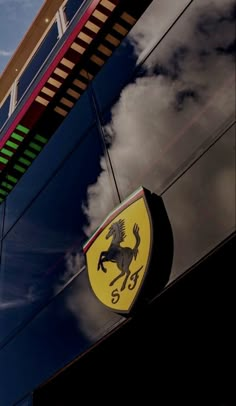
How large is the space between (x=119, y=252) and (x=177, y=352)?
115 centimetres

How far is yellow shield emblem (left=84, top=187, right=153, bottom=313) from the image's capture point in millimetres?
3484

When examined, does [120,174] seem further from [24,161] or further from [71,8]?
[71,8]

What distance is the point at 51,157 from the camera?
7.00 meters

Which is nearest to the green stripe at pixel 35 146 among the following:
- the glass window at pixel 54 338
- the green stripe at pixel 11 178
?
the green stripe at pixel 11 178

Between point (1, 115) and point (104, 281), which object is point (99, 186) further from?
point (1, 115)

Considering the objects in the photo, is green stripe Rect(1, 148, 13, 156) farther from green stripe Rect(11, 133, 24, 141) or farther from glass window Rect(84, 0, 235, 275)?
glass window Rect(84, 0, 235, 275)

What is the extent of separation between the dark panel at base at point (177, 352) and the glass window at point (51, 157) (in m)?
3.44

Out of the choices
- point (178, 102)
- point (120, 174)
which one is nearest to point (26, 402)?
point (120, 174)

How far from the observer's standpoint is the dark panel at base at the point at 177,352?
10.7ft

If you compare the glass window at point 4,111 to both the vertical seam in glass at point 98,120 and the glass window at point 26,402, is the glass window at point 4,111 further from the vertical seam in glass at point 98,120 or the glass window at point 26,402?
the glass window at point 26,402

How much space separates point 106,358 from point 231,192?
2.32 m

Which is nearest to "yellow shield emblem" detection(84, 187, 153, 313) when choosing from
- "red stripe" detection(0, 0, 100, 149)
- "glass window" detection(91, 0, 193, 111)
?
"glass window" detection(91, 0, 193, 111)

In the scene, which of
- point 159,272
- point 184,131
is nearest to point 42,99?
point 184,131

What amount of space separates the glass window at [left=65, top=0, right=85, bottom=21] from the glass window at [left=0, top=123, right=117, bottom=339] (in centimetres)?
397
